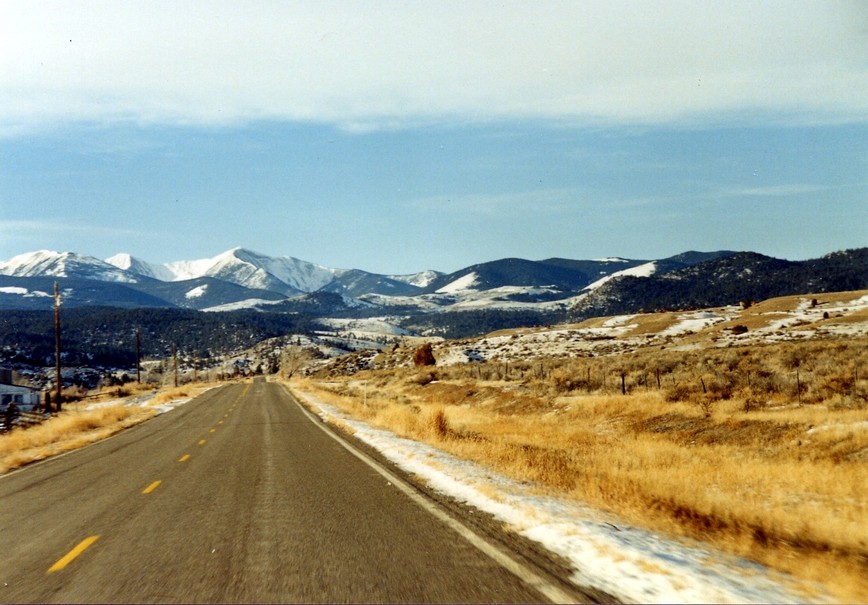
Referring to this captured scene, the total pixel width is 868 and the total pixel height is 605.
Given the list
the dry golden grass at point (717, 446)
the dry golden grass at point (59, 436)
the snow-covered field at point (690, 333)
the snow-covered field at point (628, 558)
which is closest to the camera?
the snow-covered field at point (628, 558)

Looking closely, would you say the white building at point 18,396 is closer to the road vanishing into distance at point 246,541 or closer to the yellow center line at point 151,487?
the yellow center line at point 151,487

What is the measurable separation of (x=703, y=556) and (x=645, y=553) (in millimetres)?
605

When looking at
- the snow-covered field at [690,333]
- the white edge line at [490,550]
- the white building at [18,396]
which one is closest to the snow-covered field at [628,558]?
the white edge line at [490,550]

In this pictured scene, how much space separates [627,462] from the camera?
13047 mm

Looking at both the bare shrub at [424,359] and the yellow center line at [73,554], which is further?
the bare shrub at [424,359]

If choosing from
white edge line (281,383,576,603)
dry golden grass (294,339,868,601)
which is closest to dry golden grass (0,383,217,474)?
dry golden grass (294,339,868,601)

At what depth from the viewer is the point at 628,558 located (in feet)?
19.5

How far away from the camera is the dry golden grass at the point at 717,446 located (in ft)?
24.1

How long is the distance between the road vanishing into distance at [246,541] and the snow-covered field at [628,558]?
54 cm

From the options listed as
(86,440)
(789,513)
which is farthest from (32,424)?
(789,513)

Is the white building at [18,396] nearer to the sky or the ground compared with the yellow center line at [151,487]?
nearer to the ground

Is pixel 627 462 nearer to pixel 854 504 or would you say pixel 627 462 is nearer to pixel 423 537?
pixel 854 504

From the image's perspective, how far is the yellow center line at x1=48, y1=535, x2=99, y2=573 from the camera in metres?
6.65

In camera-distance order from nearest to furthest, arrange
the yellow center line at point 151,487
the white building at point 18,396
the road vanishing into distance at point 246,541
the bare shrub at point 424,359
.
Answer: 1. the road vanishing into distance at point 246,541
2. the yellow center line at point 151,487
3. the bare shrub at point 424,359
4. the white building at point 18,396
